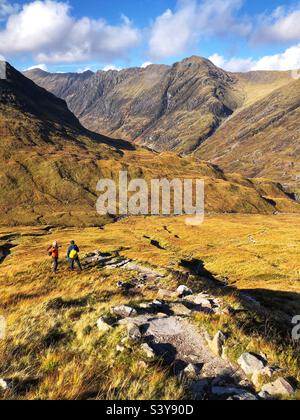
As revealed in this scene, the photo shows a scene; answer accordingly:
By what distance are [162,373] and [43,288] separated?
15.5m

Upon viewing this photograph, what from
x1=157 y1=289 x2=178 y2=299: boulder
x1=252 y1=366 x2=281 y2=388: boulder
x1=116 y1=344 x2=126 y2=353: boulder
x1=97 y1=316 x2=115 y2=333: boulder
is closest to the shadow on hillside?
x1=157 y1=289 x2=178 y2=299: boulder

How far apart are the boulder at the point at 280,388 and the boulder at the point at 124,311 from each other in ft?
21.0

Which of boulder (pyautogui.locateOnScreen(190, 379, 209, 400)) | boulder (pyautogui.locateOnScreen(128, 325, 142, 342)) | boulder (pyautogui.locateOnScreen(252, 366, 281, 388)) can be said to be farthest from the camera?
boulder (pyautogui.locateOnScreen(128, 325, 142, 342))

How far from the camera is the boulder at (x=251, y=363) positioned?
34.2ft

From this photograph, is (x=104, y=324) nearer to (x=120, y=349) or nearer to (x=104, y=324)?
(x=104, y=324)

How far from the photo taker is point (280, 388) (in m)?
9.12

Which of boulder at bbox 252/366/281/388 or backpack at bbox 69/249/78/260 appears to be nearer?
boulder at bbox 252/366/281/388

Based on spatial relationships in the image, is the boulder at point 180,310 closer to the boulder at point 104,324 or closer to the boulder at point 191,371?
the boulder at point 104,324

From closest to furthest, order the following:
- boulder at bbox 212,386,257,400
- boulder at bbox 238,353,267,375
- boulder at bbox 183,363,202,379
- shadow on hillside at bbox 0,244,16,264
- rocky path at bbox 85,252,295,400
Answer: boulder at bbox 212,386,257,400 < rocky path at bbox 85,252,295,400 < boulder at bbox 183,363,202,379 < boulder at bbox 238,353,267,375 < shadow on hillside at bbox 0,244,16,264

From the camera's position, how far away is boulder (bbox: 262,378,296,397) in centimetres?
895

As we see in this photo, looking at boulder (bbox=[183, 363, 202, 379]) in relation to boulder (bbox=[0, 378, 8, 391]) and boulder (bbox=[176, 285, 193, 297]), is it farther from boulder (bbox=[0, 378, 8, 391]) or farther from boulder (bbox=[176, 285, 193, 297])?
boulder (bbox=[176, 285, 193, 297])

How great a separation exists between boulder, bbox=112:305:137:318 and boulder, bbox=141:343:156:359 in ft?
11.2

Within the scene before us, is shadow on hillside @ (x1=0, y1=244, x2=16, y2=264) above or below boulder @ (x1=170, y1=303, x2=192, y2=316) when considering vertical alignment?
below

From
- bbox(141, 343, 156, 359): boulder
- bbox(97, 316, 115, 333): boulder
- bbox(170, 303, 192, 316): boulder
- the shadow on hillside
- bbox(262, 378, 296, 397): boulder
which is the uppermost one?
bbox(97, 316, 115, 333): boulder
